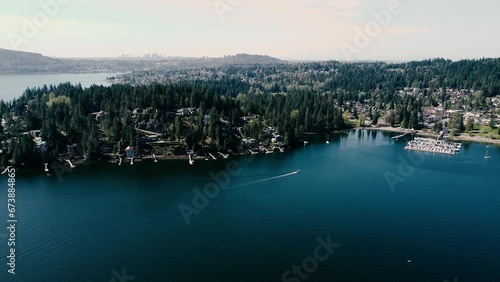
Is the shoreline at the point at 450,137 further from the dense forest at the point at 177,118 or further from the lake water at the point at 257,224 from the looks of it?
the lake water at the point at 257,224

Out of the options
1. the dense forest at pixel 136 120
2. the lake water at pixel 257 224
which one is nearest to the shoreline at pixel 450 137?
the dense forest at pixel 136 120

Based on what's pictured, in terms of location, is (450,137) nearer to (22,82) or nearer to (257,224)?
(257,224)

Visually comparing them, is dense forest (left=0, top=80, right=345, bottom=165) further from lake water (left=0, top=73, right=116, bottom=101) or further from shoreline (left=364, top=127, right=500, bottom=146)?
lake water (left=0, top=73, right=116, bottom=101)

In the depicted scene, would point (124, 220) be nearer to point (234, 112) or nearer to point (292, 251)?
point (292, 251)

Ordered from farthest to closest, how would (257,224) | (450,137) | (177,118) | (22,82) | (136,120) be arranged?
(22,82) < (450,137) < (136,120) < (177,118) < (257,224)

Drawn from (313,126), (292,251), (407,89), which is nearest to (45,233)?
(292,251)

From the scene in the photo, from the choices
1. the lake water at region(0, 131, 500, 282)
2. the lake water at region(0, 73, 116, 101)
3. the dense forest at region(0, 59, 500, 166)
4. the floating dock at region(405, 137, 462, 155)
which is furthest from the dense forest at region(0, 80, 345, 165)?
the lake water at region(0, 73, 116, 101)

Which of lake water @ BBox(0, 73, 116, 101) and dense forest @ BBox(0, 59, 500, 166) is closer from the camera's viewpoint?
dense forest @ BBox(0, 59, 500, 166)

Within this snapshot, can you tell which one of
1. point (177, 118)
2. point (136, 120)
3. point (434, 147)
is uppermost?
point (177, 118)

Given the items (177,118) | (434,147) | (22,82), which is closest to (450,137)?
(434,147)
